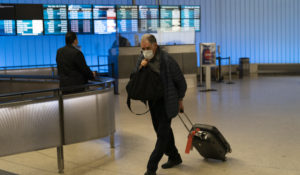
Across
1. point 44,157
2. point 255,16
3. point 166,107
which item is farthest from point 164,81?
point 255,16

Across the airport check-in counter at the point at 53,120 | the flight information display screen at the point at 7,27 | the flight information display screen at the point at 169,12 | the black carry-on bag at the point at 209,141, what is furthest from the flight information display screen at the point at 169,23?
the black carry-on bag at the point at 209,141

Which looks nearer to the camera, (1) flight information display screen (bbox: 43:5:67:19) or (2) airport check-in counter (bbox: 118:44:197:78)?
(2) airport check-in counter (bbox: 118:44:197:78)

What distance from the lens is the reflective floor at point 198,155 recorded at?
519cm

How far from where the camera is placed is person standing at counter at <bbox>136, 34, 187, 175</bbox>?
184 inches

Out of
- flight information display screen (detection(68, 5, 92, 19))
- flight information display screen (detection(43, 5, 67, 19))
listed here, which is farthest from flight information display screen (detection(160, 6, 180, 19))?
flight information display screen (detection(43, 5, 67, 19))

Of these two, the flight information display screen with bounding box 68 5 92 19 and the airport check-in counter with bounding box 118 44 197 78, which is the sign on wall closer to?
the airport check-in counter with bounding box 118 44 197 78

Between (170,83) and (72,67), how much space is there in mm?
1886

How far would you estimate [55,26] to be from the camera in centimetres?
1595

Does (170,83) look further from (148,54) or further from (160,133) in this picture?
(160,133)

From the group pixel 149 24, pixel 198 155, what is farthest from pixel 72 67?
pixel 149 24

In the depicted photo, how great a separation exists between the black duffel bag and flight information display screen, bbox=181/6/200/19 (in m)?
13.3

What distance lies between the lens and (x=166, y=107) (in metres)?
4.64

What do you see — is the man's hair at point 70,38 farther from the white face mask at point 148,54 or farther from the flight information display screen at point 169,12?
the flight information display screen at point 169,12

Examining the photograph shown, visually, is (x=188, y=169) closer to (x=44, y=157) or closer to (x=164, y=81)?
(x=164, y=81)
